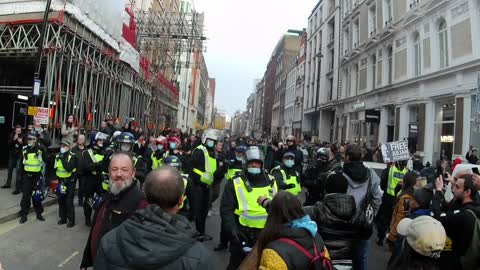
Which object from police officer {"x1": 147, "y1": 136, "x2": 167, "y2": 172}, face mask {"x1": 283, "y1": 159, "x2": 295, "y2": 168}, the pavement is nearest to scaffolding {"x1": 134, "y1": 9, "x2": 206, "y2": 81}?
police officer {"x1": 147, "y1": 136, "x2": 167, "y2": 172}

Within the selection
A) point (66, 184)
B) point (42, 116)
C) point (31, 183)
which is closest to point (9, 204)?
point (31, 183)

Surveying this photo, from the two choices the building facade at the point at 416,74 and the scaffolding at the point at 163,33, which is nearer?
the building facade at the point at 416,74

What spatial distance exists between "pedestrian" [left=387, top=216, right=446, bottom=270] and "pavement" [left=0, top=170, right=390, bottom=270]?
340 cm

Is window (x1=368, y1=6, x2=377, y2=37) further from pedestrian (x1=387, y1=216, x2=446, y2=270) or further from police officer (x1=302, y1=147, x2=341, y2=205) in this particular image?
pedestrian (x1=387, y1=216, x2=446, y2=270)

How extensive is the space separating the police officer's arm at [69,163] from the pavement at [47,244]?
1132mm

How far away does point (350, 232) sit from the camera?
3842 mm

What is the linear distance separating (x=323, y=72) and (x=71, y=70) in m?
30.0

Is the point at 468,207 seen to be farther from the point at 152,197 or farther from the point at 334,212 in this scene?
the point at 152,197

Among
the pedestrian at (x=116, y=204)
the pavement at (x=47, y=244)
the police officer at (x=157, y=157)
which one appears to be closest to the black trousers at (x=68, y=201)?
the pavement at (x=47, y=244)

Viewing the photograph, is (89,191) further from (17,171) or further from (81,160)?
(17,171)

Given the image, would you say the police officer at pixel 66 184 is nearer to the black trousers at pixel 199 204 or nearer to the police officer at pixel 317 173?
the black trousers at pixel 199 204

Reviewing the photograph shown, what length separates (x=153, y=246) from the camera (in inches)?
81.0

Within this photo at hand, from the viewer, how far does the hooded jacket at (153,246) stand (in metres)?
Result: 2.05

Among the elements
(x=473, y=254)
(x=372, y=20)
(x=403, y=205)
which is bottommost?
(x=473, y=254)
